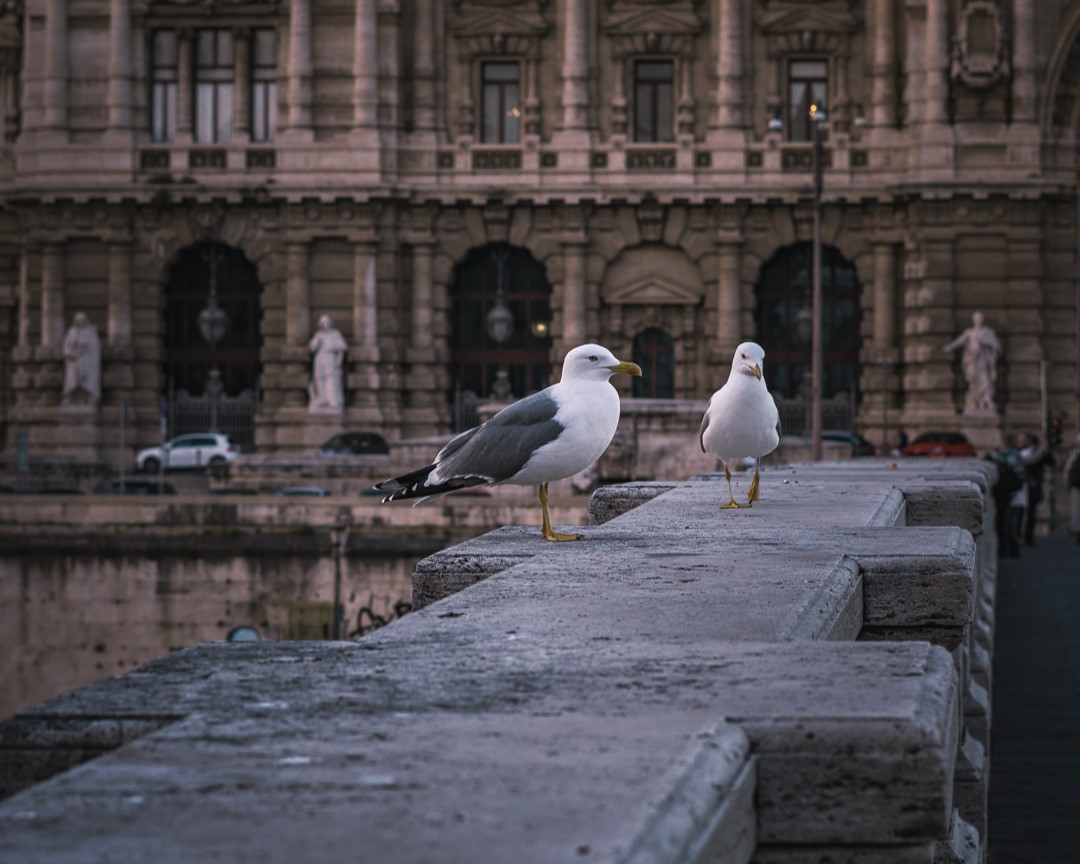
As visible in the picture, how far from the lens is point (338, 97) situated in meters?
54.8

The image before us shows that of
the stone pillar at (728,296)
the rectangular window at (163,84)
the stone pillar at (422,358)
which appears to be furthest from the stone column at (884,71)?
the rectangular window at (163,84)

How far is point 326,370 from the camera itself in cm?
5347

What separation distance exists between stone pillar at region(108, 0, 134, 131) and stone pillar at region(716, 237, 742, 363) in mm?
15801

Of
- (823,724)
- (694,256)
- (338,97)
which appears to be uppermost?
(338,97)

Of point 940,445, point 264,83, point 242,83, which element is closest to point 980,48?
point 940,445

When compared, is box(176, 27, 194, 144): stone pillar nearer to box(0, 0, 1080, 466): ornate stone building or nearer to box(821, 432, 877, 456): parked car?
box(0, 0, 1080, 466): ornate stone building

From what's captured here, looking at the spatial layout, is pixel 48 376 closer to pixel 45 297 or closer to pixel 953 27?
pixel 45 297

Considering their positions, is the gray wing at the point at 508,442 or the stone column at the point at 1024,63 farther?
the stone column at the point at 1024,63

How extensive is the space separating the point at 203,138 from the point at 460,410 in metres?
9.90

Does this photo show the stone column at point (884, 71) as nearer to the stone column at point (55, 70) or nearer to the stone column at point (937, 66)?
the stone column at point (937, 66)

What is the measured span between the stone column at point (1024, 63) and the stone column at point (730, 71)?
6.98 m

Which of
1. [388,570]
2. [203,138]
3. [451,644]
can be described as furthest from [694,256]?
[451,644]

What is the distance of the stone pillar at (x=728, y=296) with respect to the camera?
54469 mm

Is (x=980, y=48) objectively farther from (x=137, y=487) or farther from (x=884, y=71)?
(x=137, y=487)
